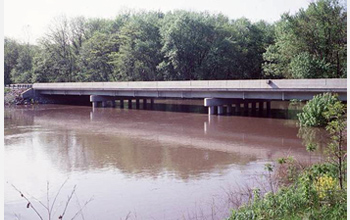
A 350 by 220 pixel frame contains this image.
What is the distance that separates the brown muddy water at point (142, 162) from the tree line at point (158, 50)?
19126mm

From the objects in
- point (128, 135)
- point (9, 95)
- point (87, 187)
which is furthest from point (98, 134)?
point (9, 95)

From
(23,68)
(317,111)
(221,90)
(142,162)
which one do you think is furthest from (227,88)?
(23,68)

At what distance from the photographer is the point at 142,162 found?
51.3ft

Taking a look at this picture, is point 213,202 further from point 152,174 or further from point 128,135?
point 128,135

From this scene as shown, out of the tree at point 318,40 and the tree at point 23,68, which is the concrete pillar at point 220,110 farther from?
the tree at point 23,68

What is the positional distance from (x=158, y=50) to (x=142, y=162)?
1577 inches

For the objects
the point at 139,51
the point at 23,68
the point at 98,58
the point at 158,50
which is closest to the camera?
the point at 139,51

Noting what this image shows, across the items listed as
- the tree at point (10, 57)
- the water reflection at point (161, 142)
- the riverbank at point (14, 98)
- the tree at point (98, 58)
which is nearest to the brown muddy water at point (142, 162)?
the water reflection at point (161, 142)

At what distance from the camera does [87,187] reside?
12266 mm

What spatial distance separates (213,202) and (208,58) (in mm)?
43130

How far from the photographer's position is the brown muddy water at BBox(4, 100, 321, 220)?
10414mm

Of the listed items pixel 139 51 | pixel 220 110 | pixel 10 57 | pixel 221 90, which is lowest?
pixel 220 110

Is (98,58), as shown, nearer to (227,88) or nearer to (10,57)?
(10,57)

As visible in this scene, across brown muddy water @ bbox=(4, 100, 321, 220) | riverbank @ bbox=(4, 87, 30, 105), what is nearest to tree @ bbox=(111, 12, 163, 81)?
riverbank @ bbox=(4, 87, 30, 105)
